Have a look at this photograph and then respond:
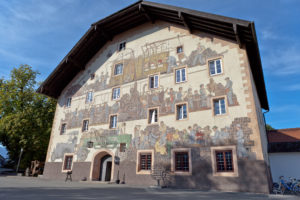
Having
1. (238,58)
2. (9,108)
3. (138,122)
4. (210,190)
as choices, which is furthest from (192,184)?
(9,108)

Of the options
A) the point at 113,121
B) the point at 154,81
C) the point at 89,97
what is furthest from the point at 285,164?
the point at 89,97

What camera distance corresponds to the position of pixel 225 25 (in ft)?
43.5

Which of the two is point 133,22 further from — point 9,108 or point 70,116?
point 9,108

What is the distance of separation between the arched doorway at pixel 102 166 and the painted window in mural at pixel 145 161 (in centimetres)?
328

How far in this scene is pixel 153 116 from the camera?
15250 millimetres

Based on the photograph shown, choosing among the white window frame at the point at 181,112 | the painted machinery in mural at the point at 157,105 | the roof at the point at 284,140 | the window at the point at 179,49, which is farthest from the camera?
the window at the point at 179,49

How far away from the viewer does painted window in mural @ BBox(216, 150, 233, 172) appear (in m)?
11.5

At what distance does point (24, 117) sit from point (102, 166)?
13271mm

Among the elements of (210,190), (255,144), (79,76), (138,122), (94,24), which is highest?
(94,24)

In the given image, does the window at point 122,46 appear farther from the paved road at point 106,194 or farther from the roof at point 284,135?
the roof at point 284,135

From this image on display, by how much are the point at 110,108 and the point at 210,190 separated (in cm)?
1018

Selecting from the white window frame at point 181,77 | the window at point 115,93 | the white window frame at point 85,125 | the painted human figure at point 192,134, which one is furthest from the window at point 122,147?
the white window frame at point 181,77

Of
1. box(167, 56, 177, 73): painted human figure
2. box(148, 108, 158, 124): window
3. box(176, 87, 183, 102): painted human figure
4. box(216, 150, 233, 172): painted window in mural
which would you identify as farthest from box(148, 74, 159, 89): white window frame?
box(216, 150, 233, 172): painted window in mural

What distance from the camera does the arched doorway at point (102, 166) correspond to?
16703 mm
